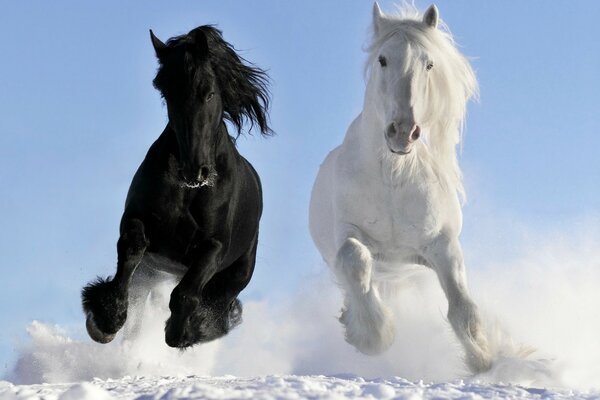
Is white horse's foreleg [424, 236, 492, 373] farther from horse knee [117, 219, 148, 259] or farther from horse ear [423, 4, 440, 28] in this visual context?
horse knee [117, 219, 148, 259]

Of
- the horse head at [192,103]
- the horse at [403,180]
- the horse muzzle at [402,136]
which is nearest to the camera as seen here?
the horse head at [192,103]

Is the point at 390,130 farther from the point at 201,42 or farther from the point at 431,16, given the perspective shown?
the point at 201,42

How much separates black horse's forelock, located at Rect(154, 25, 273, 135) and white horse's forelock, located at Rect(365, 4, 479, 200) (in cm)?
90

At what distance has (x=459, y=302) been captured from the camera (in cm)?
704

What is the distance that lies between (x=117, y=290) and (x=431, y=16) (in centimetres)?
320

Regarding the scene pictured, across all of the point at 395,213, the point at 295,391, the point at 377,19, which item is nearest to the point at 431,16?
the point at 377,19

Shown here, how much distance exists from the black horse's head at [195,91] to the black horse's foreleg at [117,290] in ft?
1.66

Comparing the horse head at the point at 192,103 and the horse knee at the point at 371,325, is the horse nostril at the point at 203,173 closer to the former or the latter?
the horse head at the point at 192,103

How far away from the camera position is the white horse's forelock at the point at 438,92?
22.7 feet

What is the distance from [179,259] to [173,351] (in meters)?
2.06

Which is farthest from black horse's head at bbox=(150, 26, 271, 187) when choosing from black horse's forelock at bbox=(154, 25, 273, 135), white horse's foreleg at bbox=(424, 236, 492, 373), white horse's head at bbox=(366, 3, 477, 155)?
white horse's foreleg at bbox=(424, 236, 492, 373)

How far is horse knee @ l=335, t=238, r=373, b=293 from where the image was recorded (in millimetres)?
6918

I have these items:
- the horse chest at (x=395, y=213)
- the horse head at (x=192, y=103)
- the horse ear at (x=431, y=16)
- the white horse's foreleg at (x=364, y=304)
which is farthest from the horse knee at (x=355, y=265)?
the horse ear at (x=431, y=16)

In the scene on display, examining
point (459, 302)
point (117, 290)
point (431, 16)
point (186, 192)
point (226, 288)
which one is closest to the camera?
point (117, 290)
